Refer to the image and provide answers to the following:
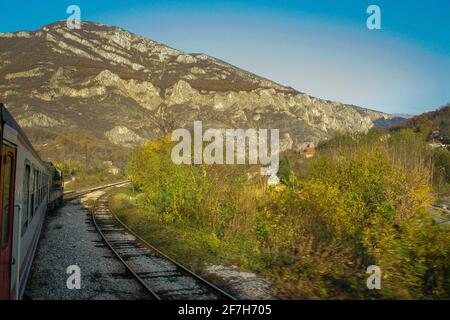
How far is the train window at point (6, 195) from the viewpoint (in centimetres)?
572

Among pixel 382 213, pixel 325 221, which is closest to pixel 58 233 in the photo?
pixel 325 221

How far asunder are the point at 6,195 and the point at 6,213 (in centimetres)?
29

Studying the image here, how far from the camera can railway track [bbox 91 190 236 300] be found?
8344mm

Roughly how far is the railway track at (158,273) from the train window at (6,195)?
11.0 feet

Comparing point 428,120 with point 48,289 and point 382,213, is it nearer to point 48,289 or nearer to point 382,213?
point 382,213

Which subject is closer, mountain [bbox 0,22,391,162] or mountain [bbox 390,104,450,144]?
mountain [bbox 390,104,450,144]

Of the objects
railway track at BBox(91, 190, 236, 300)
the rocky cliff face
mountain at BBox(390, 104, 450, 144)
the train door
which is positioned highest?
the rocky cliff face

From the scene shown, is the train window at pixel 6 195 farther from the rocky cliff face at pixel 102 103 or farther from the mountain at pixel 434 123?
the rocky cliff face at pixel 102 103

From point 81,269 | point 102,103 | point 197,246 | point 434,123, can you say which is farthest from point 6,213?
point 102,103

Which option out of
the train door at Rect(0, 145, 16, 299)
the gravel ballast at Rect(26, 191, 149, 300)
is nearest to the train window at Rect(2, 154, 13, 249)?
the train door at Rect(0, 145, 16, 299)

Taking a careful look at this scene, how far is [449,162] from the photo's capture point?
54.0m

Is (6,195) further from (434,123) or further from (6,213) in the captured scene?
(434,123)

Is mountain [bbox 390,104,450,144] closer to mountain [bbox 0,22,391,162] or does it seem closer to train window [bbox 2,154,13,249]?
mountain [bbox 0,22,391,162]

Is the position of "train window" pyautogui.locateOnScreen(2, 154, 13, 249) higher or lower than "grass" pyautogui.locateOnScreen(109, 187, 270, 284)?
higher
